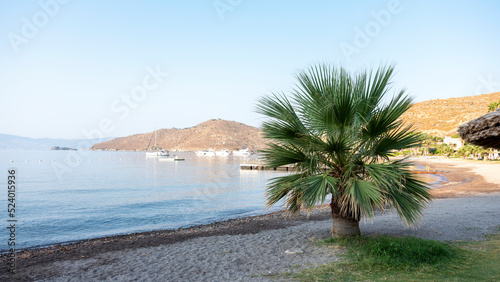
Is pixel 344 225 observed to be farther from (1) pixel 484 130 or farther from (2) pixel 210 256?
(1) pixel 484 130

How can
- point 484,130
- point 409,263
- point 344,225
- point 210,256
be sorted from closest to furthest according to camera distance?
point 484,130 < point 409,263 < point 344,225 < point 210,256

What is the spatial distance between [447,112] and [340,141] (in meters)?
148

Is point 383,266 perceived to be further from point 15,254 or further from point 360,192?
point 15,254

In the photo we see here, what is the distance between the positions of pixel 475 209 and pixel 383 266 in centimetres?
1087

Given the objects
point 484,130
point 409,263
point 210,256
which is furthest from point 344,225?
point 484,130

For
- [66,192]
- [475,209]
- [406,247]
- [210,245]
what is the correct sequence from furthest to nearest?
[66,192] < [475,209] < [210,245] < [406,247]

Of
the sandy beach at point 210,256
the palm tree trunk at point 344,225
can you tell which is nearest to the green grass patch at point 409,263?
the palm tree trunk at point 344,225

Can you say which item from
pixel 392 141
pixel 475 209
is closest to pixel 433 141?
pixel 475 209

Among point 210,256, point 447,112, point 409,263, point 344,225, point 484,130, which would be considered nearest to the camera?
point 484,130

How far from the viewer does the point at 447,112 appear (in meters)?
133

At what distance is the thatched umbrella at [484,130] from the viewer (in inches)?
146

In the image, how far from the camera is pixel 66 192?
113ft

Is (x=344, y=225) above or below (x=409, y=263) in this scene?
above

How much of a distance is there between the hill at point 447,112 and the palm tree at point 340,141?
115 meters
